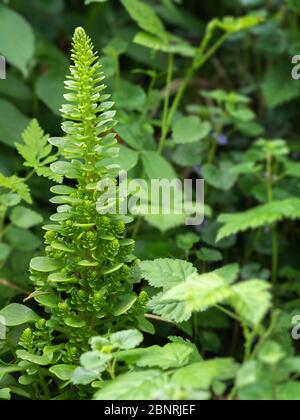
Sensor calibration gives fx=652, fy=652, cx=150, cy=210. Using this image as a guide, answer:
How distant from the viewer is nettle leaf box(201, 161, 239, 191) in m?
1.58

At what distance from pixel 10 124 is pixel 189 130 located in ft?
1.35

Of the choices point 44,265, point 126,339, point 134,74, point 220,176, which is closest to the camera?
point 126,339

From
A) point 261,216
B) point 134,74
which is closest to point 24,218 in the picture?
point 261,216

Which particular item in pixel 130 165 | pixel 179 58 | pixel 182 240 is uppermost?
pixel 179 58

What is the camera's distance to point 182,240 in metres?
1.25

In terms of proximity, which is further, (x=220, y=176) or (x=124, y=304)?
(x=220, y=176)

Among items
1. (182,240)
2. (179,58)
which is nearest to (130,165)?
(182,240)

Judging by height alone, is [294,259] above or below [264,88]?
below

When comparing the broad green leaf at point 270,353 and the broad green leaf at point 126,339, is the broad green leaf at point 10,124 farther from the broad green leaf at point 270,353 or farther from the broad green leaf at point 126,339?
the broad green leaf at point 270,353
